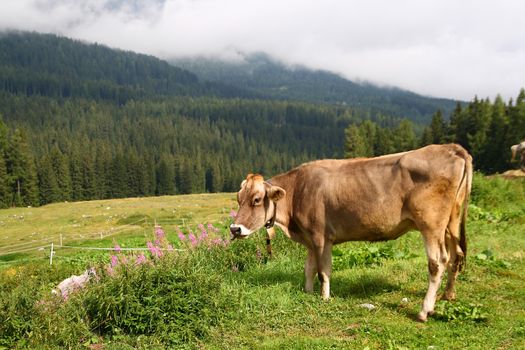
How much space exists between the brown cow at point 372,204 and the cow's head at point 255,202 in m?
0.02

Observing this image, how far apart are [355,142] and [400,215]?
83535 mm

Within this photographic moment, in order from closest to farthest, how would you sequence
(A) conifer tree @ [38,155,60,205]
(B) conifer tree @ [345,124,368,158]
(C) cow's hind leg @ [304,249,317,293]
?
(C) cow's hind leg @ [304,249,317,293] < (B) conifer tree @ [345,124,368,158] < (A) conifer tree @ [38,155,60,205]

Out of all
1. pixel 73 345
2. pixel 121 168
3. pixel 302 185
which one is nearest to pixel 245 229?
pixel 302 185

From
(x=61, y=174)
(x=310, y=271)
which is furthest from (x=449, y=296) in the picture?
(x=61, y=174)

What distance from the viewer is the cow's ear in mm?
8227

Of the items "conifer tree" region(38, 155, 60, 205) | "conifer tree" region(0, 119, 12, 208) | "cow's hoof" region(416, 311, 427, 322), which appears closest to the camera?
"cow's hoof" region(416, 311, 427, 322)

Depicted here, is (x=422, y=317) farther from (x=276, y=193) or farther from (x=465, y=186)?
(x=276, y=193)

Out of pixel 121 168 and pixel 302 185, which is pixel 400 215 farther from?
pixel 121 168

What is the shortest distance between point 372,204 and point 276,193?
1.73 metres

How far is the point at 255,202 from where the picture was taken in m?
8.24

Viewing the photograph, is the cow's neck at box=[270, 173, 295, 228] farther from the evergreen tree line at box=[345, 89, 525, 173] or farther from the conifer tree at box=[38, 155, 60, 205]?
the conifer tree at box=[38, 155, 60, 205]

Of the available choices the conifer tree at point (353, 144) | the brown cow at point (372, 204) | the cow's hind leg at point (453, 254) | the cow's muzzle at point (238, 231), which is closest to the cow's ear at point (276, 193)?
the brown cow at point (372, 204)

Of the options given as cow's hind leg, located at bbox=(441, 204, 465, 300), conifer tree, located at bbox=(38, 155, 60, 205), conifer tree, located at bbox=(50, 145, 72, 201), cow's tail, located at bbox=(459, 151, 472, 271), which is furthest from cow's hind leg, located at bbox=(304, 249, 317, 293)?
conifer tree, located at bbox=(50, 145, 72, 201)

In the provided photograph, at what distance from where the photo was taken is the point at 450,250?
7914 mm
